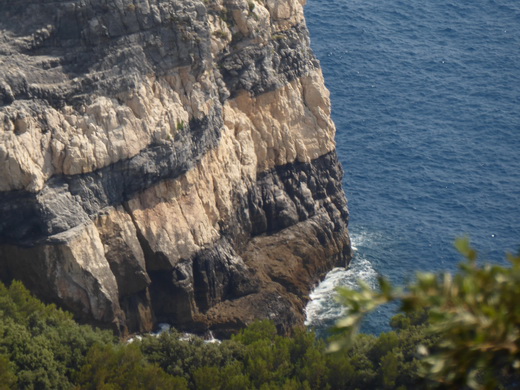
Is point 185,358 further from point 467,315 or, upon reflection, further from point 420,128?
point 420,128

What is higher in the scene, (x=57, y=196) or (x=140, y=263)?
(x=57, y=196)

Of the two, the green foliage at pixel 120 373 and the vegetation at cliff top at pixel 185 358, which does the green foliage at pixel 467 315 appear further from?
the green foliage at pixel 120 373

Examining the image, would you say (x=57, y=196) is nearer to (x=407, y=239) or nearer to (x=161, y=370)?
(x=161, y=370)

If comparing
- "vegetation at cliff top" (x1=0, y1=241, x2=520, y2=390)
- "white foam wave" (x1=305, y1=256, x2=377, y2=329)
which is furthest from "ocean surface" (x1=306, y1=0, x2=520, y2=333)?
"vegetation at cliff top" (x1=0, y1=241, x2=520, y2=390)

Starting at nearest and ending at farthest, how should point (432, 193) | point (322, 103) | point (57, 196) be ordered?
1. point (57, 196)
2. point (322, 103)
3. point (432, 193)

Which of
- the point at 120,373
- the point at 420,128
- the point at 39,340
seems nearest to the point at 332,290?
the point at 120,373

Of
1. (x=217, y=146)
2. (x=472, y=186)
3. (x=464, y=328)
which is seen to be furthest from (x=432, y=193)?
(x=464, y=328)
